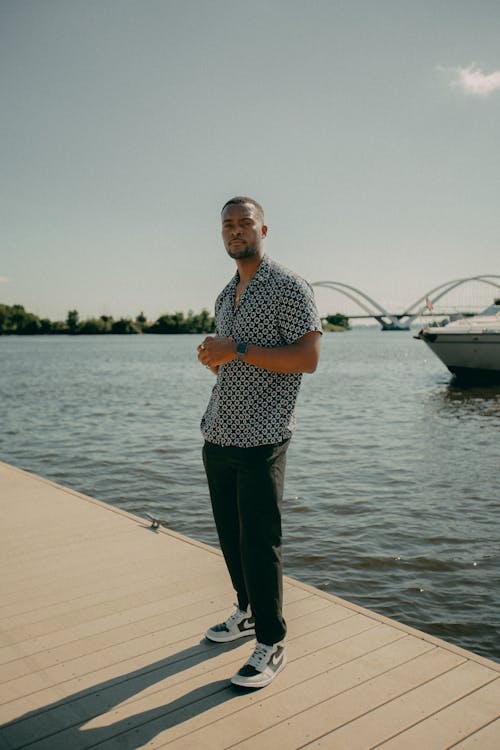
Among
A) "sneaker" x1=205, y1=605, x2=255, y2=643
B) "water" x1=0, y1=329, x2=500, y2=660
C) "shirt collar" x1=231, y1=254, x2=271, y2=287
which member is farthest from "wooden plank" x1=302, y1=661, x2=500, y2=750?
"water" x1=0, y1=329, x2=500, y2=660

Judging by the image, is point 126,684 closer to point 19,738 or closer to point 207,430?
point 19,738

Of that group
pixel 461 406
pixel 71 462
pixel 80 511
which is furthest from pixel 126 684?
pixel 461 406

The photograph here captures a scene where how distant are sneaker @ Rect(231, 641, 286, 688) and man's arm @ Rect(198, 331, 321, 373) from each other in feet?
4.00

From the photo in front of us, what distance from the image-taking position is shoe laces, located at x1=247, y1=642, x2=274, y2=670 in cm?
277

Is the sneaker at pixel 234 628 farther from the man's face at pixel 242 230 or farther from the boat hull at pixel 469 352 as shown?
the boat hull at pixel 469 352

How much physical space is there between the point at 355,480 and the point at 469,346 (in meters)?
17.4

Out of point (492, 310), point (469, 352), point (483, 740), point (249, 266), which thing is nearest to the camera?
point (483, 740)

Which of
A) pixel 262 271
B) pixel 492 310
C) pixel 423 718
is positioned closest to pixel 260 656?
pixel 423 718

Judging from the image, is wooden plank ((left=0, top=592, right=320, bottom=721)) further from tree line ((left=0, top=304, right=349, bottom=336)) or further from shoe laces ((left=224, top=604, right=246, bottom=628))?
tree line ((left=0, top=304, right=349, bottom=336))

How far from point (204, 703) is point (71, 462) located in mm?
9287

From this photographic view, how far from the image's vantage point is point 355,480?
31.8 feet

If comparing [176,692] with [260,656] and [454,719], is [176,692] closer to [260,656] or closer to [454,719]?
[260,656]

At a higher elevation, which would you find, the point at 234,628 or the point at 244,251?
the point at 244,251

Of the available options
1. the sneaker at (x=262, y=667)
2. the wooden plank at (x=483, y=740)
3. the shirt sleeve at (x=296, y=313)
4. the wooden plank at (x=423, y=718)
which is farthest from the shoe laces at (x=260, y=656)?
the shirt sleeve at (x=296, y=313)
